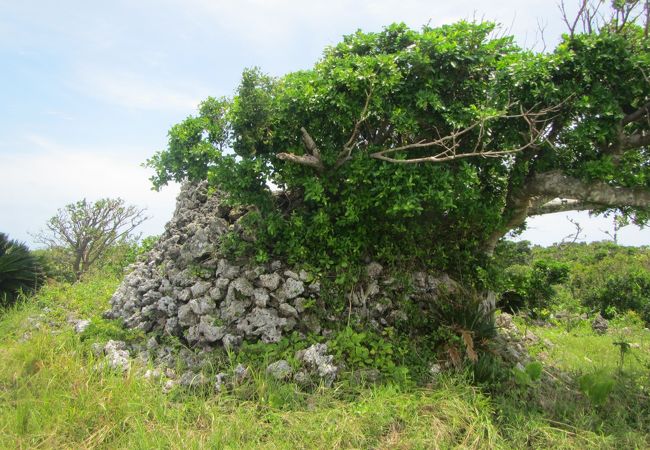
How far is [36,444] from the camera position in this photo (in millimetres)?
4207

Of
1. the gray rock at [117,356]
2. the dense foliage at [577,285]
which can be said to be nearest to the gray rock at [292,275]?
the gray rock at [117,356]

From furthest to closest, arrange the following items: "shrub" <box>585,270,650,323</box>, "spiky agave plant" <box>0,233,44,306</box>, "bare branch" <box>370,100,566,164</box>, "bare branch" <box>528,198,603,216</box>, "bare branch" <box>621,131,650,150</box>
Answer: "shrub" <box>585,270,650,323</box>, "spiky agave plant" <box>0,233,44,306</box>, "bare branch" <box>528,198,603,216</box>, "bare branch" <box>621,131,650,150</box>, "bare branch" <box>370,100,566,164</box>

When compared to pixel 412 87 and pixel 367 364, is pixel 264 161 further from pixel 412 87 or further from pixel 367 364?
pixel 367 364

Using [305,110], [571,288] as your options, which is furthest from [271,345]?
[571,288]

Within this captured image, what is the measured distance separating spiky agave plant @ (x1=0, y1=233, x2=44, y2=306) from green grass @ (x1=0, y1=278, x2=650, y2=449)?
8.78ft

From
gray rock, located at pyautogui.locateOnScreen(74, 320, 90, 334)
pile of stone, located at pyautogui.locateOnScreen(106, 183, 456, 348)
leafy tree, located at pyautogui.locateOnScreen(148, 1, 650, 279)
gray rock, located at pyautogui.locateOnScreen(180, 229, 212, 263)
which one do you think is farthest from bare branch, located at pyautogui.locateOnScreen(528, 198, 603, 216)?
gray rock, located at pyautogui.locateOnScreen(74, 320, 90, 334)

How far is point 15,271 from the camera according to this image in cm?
840

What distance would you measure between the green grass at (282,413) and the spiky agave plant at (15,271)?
2677 mm

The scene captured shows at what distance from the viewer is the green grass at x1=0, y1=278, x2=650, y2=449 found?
4270mm

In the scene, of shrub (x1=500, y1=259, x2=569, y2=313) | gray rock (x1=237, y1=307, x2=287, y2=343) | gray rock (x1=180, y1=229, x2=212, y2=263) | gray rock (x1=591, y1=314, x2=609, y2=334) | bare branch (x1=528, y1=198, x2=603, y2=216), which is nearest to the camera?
gray rock (x1=237, y1=307, x2=287, y2=343)

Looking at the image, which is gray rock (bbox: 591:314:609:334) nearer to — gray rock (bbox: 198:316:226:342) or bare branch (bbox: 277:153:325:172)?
bare branch (bbox: 277:153:325:172)

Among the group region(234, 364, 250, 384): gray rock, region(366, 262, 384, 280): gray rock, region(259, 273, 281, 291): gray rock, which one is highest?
region(366, 262, 384, 280): gray rock

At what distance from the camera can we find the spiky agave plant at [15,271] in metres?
8.25

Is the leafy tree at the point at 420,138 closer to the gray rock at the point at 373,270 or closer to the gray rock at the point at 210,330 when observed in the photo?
the gray rock at the point at 373,270
